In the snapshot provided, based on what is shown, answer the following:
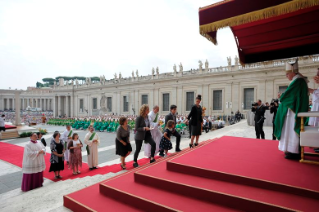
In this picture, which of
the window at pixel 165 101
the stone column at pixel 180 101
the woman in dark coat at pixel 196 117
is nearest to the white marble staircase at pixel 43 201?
the woman in dark coat at pixel 196 117

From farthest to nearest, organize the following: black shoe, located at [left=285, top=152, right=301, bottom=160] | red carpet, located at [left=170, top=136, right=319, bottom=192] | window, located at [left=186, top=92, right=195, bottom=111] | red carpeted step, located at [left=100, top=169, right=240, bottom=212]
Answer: window, located at [left=186, top=92, right=195, bottom=111] < black shoe, located at [left=285, top=152, right=301, bottom=160] < red carpet, located at [left=170, top=136, right=319, bottom=192] < red carpeted step, located at [left=100, top=169, right=240, bottom=212]

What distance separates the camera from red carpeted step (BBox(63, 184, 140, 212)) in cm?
314

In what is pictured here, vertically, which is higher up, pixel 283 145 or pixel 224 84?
pixel 224 84

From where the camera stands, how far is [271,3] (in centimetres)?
288

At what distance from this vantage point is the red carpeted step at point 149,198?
2.75 metres

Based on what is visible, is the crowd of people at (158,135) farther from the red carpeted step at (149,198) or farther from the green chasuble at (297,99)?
the red carpeted step at (149,198)

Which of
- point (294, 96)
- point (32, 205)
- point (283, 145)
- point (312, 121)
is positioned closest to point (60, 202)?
point (32, 205)

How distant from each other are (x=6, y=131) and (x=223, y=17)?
19156mm

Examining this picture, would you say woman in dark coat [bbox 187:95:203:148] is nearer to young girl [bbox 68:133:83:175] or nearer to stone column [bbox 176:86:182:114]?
young girl [bbox 68:133:83:175]

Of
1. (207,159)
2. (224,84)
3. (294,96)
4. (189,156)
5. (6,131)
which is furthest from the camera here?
(224,84)

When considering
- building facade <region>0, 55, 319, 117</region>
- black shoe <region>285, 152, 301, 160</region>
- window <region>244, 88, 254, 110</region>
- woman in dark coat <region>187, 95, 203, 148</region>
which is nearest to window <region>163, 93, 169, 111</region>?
building facade <region>0, 55, 319, 117</region>

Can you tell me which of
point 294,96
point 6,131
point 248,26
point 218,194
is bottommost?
point 6,131

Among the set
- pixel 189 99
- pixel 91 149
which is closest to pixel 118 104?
pixel 189 99

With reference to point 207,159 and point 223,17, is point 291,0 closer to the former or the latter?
point 223,17
